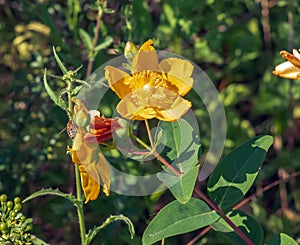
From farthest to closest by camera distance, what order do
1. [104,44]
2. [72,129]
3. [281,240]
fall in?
[104,44] → [281,240] → [72,129]

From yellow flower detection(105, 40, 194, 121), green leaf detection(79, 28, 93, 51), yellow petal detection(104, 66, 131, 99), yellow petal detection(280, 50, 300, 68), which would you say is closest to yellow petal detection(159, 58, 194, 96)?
yellow flower detection(105, 40, 194, 121)

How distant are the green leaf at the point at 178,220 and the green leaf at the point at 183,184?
1.9 inches

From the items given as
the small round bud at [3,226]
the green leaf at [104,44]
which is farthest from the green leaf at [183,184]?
the green leaf at [104,44]

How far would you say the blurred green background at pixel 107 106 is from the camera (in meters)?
2.03

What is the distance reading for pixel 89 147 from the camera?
1340mm

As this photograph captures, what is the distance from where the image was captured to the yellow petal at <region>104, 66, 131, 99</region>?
1.42m

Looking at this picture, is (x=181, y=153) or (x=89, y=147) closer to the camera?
(x=89, y=147)

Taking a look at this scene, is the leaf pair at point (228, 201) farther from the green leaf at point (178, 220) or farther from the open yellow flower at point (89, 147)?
the open yellow flower at point (89, 147)

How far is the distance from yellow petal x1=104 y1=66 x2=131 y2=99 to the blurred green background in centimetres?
31

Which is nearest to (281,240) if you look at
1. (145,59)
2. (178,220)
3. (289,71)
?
(178,220)

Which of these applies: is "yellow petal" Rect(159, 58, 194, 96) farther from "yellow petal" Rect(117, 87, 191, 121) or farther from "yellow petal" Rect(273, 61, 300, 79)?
"yellow petal" Rect(273, 61, 300, 79)

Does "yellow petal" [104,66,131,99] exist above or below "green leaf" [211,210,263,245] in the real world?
above

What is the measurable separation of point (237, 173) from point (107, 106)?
2.05 feet

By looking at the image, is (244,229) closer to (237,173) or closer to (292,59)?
(237,173)
